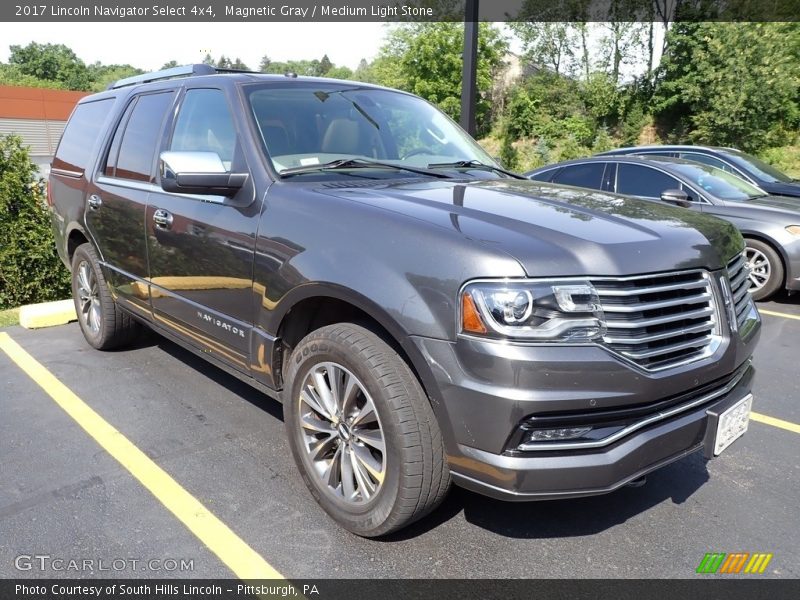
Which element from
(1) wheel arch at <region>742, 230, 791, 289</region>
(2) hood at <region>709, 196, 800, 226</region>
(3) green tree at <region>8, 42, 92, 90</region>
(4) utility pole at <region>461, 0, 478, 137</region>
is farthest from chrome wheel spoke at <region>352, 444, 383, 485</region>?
(3) green tree at <region>8, 42, 92, 90</region>

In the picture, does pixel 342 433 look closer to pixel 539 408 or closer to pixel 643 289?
pixel 539 408

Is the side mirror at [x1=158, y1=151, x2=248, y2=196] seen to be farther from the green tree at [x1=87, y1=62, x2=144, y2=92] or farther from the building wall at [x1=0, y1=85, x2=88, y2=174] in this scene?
the green tree at [x1=87, y1=62, x2=144, y2=92]

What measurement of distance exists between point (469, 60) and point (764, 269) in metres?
4.58

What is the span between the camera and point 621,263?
2143 millimetres

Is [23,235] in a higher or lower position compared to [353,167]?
lower

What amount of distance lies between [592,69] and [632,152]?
31.8 meters

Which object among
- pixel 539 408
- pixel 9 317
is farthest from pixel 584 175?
pixel 9 317

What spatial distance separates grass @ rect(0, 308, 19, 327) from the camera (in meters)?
6.08

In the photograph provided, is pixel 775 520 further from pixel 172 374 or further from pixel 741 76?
pixel 741 76

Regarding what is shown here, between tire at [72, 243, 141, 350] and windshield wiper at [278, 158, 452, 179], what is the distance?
7.73ft

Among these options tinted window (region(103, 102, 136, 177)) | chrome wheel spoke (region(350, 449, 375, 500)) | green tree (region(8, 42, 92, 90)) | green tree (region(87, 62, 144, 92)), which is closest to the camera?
chrome wheel spoke (region(350, 449, 375, 500))

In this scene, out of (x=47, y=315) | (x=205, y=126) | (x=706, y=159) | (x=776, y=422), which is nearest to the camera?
(x=205, y=126)

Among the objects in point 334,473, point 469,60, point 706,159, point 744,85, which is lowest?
point 334,473

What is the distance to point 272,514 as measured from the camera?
2797mm
